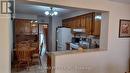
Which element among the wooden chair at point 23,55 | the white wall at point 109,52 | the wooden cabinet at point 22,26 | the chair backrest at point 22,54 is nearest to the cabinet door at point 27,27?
the wooden cabinet at point 22,26

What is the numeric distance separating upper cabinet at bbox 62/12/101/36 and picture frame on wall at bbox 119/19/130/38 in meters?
0.78

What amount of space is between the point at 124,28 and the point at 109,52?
81cm

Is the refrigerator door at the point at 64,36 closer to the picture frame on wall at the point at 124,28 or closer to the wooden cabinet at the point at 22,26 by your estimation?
the wooden cabinet at the point at 22,26

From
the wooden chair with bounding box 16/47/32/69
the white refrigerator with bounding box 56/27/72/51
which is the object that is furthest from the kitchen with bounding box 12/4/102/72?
the wooden chair with bounding box 16/47/32/69

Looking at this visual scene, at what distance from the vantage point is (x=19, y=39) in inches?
265

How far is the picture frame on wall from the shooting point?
3986 millimetres

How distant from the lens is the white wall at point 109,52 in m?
3.34

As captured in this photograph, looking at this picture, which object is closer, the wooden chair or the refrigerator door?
the wooden chair

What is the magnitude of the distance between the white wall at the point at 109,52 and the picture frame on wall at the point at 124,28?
0.10 meters

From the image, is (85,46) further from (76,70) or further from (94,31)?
(76,70)

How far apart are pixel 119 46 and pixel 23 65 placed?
11.1ft

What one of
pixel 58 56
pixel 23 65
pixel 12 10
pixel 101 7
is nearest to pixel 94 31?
pixel 101 7

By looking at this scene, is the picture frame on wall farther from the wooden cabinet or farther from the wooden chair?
the wooden cabinet

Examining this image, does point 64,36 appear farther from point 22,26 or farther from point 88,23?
point 22,26
